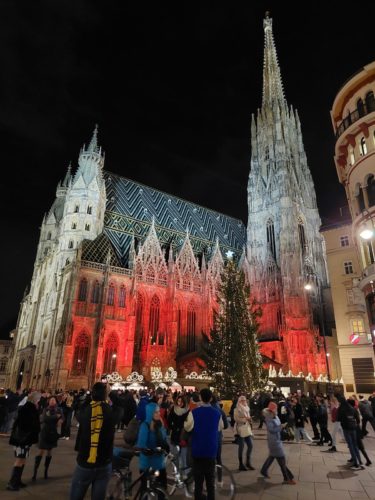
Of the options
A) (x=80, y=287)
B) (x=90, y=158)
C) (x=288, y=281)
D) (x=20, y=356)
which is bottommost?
(x=20, y=356)

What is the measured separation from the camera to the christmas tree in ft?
69.5

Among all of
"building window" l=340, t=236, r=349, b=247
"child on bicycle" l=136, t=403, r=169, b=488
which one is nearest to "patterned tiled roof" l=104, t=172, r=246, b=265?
"building window" l=340, t=236, r=349, b=247

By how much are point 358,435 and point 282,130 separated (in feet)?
204

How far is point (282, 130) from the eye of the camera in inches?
2502

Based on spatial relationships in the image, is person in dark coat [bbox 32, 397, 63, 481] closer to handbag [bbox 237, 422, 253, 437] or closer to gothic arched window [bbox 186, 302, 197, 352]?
handbag [bbox 237, 422, 253, 437]

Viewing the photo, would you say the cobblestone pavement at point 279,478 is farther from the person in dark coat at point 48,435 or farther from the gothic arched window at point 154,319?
the gothic arched window at point 154,319

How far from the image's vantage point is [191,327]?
4944 cm

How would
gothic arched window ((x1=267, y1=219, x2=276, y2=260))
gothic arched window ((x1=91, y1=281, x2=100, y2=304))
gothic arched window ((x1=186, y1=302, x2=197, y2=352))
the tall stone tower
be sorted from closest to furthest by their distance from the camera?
gothic arched window ((x1=91, y1=281, x2=100, y2=304)) < the tall stone tower < gothic arched window ((x1=186, y1=302, x2=197, y2=352)) < gothic arched window ((x1=267, y1=219, x2=276, y2=260))

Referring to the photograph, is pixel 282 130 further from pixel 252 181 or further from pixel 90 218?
pixel 90 218

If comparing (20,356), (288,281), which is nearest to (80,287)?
(20,356)

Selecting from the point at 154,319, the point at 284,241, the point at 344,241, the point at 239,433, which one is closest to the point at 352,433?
the point at 239,433

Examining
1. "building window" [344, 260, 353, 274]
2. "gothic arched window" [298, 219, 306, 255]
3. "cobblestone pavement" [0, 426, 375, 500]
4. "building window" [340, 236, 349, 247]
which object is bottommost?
"cobblestone pavement" [0, 426, 375, 500]

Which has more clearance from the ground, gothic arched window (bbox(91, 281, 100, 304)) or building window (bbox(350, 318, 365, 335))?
gothic arched window (bbox(91, 281, 100, 304))

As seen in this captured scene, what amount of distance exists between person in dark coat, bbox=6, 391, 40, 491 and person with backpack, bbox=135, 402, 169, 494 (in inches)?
114
